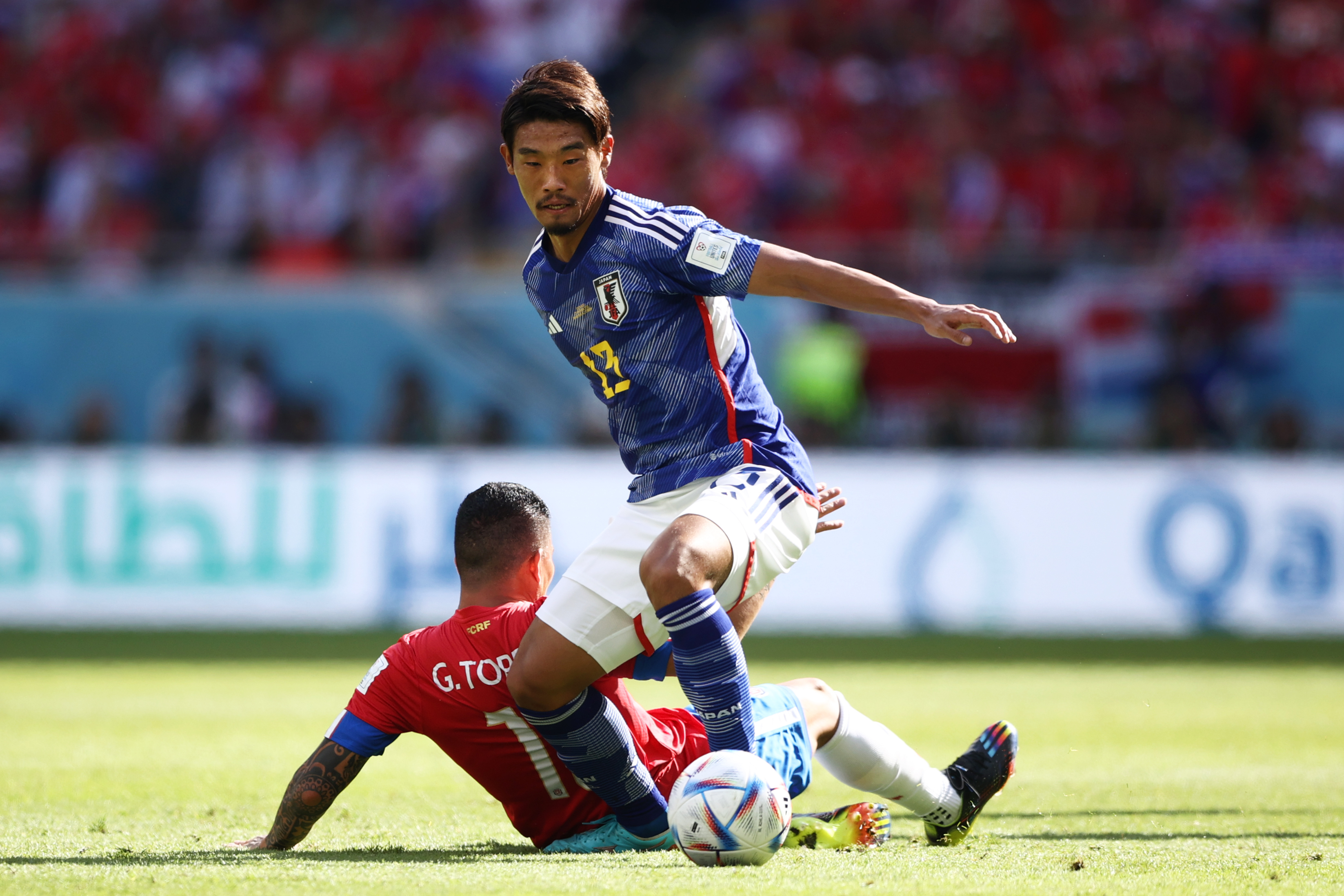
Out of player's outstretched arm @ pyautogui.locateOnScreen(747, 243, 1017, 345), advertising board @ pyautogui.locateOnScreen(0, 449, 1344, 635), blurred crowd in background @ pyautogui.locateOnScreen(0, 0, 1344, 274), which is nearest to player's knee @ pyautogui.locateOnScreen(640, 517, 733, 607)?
player's outstretched arm @ pyautogui.locateOnScreen(747, 243, 1017, 345)

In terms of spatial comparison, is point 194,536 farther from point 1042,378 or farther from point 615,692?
point 615,692

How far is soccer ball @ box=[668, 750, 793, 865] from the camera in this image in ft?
13.5

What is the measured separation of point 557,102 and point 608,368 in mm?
782

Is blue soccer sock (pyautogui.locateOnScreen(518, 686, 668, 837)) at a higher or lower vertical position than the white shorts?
lower

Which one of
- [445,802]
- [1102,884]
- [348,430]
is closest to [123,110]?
[348,430]

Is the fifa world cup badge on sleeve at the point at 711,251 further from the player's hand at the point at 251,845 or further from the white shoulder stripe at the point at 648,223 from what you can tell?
the player's hand at the point at 251,845

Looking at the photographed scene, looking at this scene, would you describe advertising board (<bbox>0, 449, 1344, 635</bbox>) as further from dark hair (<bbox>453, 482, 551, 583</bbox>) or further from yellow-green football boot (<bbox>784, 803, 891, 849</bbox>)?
yellow-green football boot (<bbox>784, 803, 891, 849</bbox>)

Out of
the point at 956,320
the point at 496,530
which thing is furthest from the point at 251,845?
the point at 956,320

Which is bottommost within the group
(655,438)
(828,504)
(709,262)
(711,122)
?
(828,504)

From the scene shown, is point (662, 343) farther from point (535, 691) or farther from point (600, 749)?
point (600, 749)

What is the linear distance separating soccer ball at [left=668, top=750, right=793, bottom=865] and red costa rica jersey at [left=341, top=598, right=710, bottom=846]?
495 millimetres

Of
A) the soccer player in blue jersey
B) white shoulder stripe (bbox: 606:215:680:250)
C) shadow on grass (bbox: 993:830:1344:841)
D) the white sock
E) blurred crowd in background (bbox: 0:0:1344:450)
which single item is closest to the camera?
the soccer player in blue jersey

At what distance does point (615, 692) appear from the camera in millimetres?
4625

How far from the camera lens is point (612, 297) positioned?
4637mm
